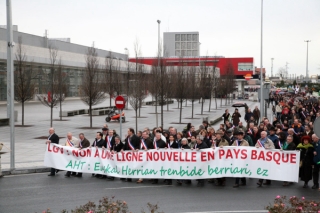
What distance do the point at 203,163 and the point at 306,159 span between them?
2.86 m

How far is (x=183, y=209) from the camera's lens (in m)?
10.0

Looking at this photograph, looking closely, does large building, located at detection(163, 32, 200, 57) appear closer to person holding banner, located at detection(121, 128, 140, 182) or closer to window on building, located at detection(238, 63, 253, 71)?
window on building, located at detection(238, 63, 253, 71)

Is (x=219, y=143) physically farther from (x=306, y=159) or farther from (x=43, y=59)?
(x=43, y=59)

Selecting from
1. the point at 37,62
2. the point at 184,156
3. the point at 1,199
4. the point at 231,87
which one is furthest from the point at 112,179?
the point at 231,87

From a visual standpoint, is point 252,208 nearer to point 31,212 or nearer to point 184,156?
point 184,156

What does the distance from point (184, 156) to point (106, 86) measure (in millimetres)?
33001

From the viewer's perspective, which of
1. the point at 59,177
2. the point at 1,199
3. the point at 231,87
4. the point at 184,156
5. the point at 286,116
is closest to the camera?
the point at 1,199

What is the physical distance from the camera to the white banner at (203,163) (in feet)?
41.5

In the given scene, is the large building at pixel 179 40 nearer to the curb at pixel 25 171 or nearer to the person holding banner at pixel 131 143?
the curb at pixel 25 171

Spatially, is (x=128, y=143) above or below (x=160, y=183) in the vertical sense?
above

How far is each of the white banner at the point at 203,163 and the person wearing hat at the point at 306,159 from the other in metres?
0.22

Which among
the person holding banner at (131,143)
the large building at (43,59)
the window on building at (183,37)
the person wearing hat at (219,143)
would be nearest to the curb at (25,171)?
the person holding banner at (131,143)

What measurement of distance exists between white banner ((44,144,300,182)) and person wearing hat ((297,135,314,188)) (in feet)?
0.73

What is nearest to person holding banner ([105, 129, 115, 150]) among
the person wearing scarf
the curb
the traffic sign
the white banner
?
the white banner
